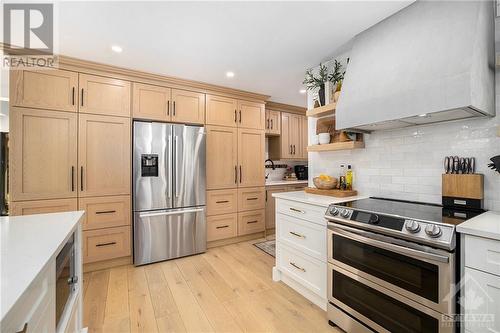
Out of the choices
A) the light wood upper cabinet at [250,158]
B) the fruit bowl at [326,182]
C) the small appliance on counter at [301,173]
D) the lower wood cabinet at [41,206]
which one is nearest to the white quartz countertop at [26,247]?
the lower wood cabinet at [41,206]

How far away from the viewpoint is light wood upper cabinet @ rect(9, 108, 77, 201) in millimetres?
2221

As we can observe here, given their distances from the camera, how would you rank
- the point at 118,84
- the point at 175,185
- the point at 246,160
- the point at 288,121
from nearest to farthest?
the point at 118,84 → the point at 175,185 → the point at 246,160 → the point at 288,121

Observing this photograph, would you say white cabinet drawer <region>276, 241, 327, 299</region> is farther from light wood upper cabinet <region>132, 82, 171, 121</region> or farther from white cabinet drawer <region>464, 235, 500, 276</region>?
light wood upper cabinet <region>132, 82, 171, 121</region>

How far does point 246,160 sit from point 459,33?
9.14ft

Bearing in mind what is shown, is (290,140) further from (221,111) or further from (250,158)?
(221,111)

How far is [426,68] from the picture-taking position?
1460mm

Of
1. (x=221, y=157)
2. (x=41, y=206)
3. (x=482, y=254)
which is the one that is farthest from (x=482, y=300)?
(x=41, y=206)

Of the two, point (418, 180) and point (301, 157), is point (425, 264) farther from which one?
A: point (301, 157)

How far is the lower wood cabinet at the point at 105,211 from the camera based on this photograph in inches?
100

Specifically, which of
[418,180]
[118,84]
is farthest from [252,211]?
[118,84]

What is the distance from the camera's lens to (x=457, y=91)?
129cm

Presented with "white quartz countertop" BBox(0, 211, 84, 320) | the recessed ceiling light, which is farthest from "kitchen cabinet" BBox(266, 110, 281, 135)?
"white quartz countertop" BBox(0, 211, 84, 320)

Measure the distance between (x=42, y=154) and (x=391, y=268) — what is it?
132 inches

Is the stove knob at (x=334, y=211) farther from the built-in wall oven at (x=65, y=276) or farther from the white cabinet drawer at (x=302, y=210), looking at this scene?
the built-in wall oven at (x=65, y=276)
